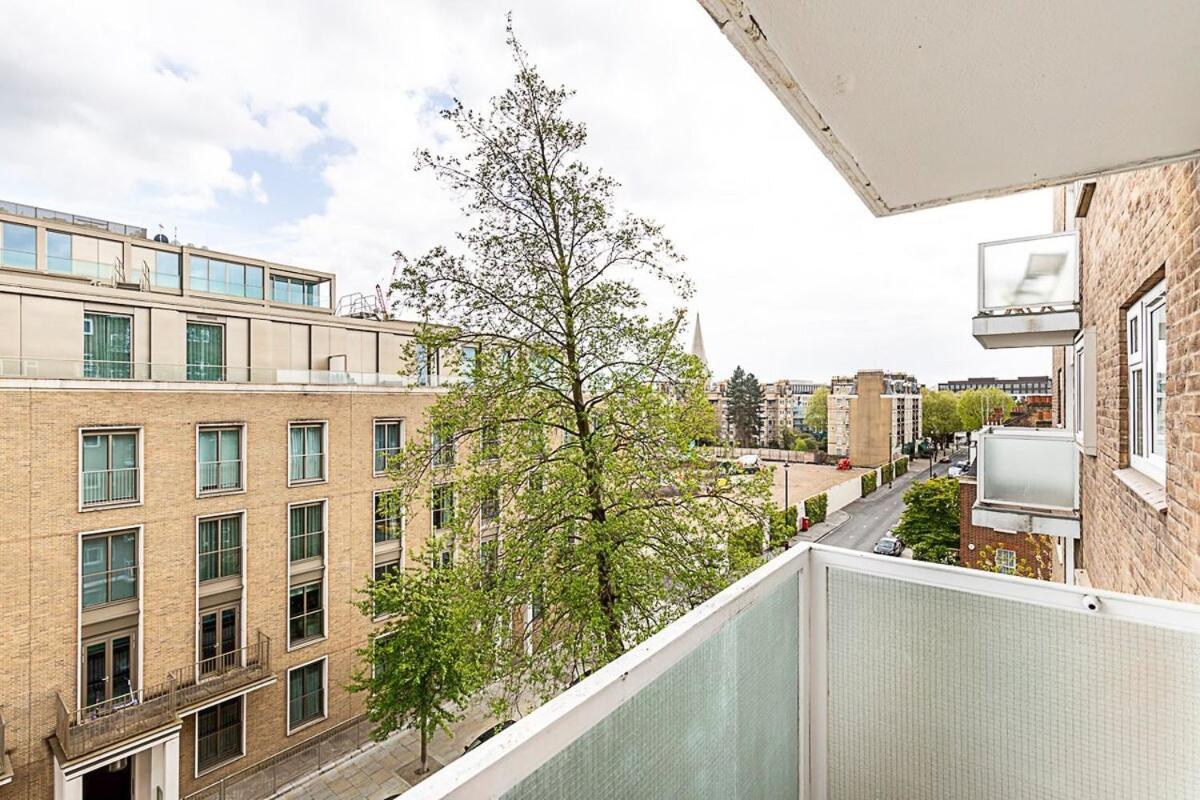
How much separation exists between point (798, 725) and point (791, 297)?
24195 millimetres

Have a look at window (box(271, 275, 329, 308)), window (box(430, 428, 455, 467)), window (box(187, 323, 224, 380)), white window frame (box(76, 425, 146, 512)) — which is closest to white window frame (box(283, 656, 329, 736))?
white window frame (box(76, 425, 146, 512))

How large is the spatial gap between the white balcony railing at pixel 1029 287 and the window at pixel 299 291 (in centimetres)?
1612

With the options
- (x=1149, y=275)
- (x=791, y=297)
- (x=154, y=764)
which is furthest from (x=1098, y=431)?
(x=791, y=297)

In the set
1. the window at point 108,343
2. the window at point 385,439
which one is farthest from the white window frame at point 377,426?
the window at point 108,343

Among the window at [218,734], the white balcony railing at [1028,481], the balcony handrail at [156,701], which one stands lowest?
the window at [218,734]

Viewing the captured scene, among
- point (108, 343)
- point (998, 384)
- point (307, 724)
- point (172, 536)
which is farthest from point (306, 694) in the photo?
point (998, 384)

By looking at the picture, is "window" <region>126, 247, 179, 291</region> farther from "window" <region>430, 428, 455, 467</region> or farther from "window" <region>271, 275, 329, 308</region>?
"window" <region>430, 428, 455, 467</region>

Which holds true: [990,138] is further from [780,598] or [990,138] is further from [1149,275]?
[1149,275]

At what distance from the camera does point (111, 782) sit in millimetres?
8117

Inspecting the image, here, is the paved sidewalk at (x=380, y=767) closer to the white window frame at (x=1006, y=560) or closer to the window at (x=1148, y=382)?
the white window frame at (x=1006, y=560)

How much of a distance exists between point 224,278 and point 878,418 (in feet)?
105

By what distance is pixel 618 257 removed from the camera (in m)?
5.47

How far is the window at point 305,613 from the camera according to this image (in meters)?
9.12

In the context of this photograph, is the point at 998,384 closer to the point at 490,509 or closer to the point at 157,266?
the point at 490,509
